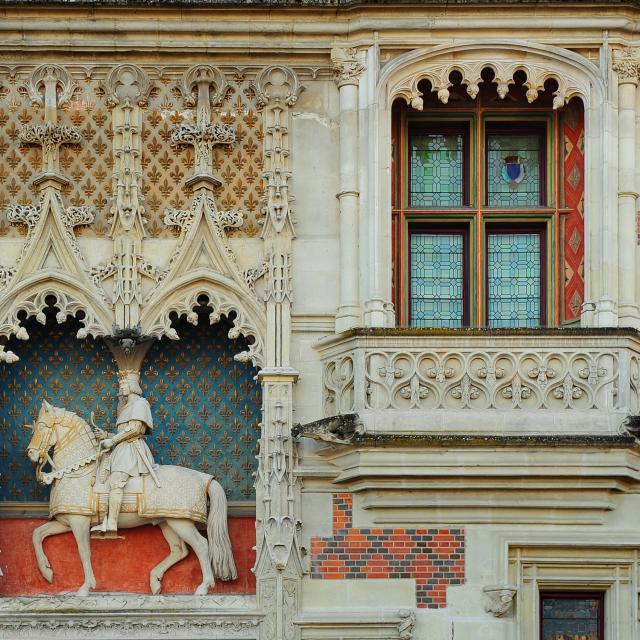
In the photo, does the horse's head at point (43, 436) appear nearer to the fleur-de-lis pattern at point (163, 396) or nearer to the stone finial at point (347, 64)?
the fleur-de-lis pattern at point (163, 396)

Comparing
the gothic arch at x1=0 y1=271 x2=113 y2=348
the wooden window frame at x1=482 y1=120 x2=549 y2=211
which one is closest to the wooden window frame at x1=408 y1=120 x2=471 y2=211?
the wooden window frame at x1=482 y1=120 x2=549 y2=211

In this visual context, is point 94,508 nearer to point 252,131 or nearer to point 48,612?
point 48,612

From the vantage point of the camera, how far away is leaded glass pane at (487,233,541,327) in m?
19.0

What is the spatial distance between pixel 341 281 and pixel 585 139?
244 cm

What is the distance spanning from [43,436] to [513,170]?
4738 millimetres

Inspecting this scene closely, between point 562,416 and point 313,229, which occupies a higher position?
point 313,229

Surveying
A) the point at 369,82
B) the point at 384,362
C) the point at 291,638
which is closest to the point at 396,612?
the point at 291,638

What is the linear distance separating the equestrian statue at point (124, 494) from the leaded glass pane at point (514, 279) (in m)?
2.94

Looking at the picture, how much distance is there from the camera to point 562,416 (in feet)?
58.9

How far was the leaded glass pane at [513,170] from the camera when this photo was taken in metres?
19.1

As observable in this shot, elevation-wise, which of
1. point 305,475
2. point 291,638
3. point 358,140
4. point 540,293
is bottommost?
point 291,638

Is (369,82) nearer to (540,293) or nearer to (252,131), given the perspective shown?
(252,131)

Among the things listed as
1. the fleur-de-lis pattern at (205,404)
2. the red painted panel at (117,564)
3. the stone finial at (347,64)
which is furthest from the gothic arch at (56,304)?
the stone finial at (347,64)

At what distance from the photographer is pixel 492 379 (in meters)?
18.0
